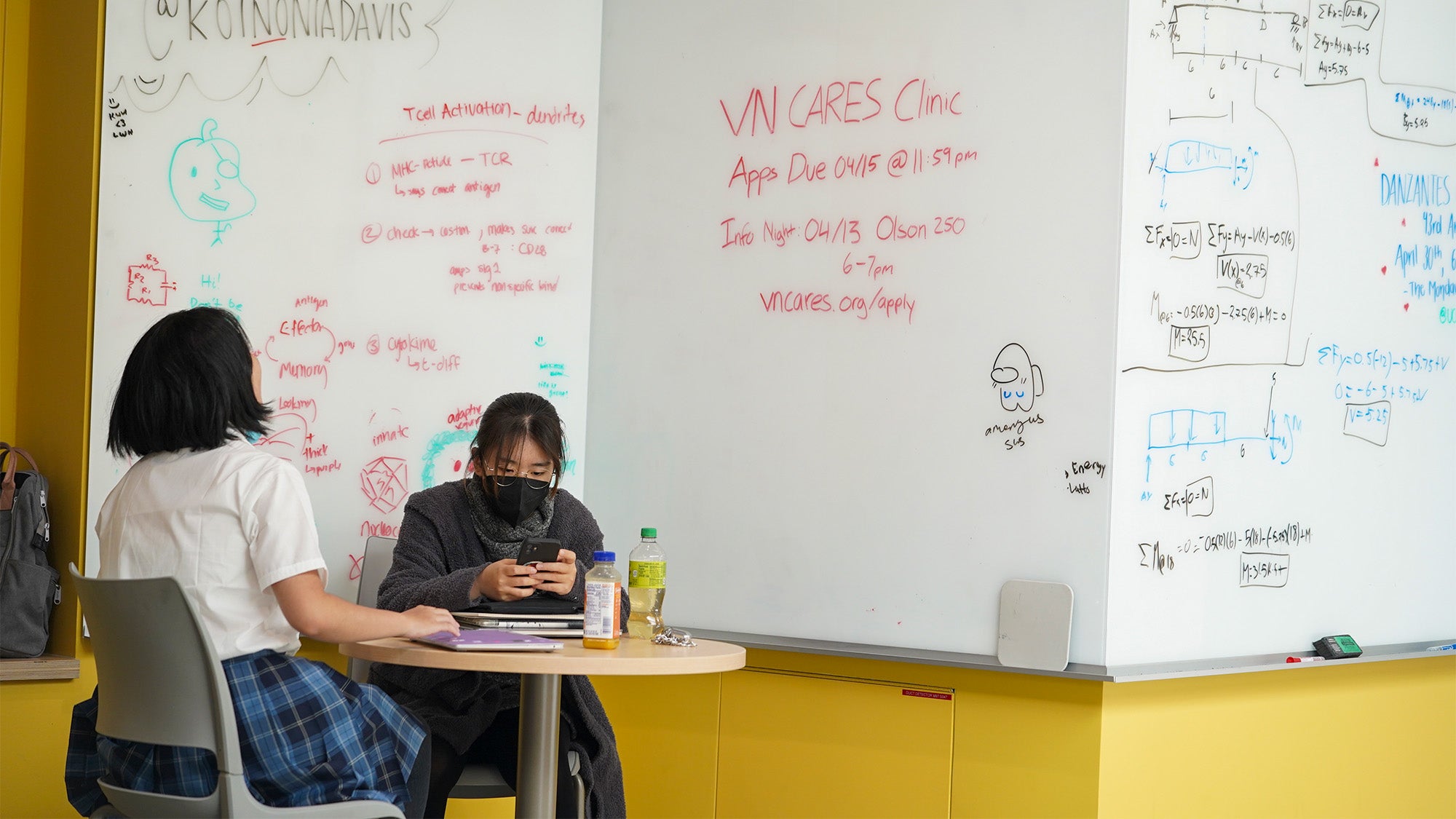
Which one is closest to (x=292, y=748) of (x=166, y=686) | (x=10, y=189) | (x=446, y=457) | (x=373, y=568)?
(x=166, y=686)

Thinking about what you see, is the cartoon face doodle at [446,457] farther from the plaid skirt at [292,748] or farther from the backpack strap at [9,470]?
the plaid skirt at [292,748]

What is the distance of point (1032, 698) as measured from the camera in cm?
307

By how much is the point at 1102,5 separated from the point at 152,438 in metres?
2.44

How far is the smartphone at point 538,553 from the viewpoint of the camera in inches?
104

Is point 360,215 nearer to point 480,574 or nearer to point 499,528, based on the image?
point 499,528

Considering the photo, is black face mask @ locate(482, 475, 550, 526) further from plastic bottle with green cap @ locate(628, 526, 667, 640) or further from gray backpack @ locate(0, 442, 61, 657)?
gray backpack @ locate(0, 442, 61, 657)

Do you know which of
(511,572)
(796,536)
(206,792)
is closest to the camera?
(206,792)

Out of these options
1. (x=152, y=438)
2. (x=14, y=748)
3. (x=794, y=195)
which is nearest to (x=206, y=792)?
(x=152, y=438)

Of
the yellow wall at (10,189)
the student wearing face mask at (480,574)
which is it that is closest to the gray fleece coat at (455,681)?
the student wearing face mask at (480,574)

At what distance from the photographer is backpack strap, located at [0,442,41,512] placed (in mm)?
3375

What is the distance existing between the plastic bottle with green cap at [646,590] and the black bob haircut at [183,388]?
36.9 inches

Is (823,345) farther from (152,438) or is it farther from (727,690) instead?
(152,438)

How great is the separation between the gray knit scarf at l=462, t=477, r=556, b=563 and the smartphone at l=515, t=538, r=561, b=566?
358 mm

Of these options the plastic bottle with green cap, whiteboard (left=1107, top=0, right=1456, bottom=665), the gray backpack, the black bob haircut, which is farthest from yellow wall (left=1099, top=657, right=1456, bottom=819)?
the gray backpack
